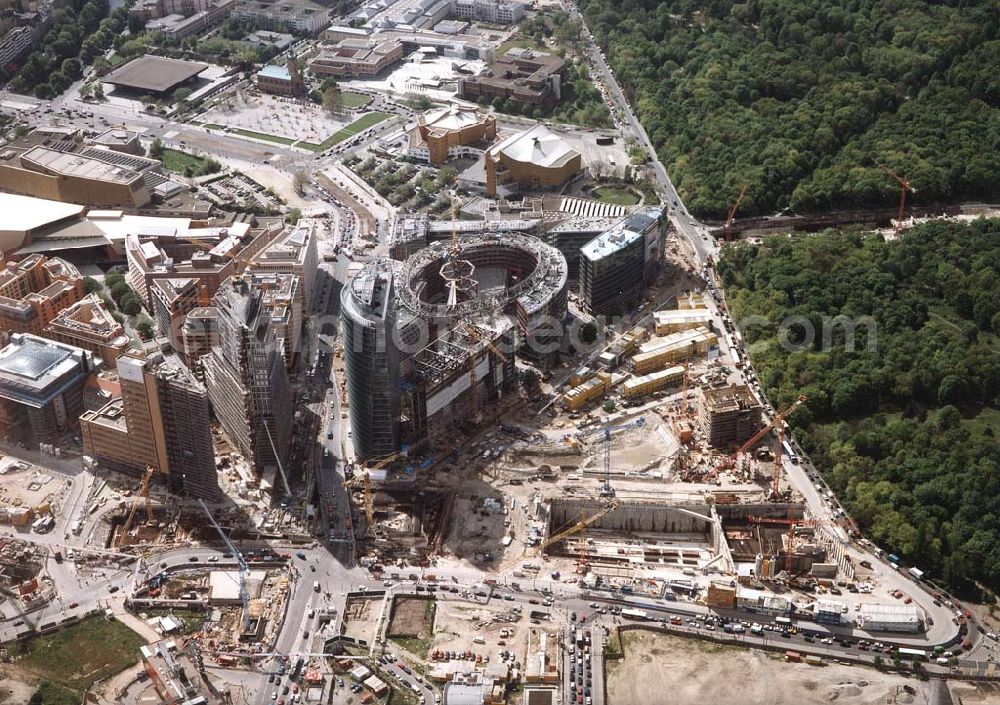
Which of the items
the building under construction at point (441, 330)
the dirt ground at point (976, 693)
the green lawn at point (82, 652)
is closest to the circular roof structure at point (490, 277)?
the building under construction at point (441, 330)

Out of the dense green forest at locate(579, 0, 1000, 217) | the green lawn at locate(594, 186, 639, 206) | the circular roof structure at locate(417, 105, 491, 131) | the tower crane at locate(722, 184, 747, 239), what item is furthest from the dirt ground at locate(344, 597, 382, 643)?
the circular roof structure at locate(417, 105, 491, 131)

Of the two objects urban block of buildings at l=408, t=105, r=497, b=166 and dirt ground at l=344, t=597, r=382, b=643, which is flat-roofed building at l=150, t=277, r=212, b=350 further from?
urban block of buildings at l=408, t=105, r=497, b=166

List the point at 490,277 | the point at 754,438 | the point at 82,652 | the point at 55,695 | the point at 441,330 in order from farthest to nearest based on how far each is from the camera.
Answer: the point at 490,277 → the point at 441,330 → the point at 754,438 → the point at 82,652 → the point at 55,695

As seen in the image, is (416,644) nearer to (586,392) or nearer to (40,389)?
(586,392)

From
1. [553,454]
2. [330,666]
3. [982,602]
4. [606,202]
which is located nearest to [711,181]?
[606,202]

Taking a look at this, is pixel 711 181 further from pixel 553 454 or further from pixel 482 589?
pixel 482 589

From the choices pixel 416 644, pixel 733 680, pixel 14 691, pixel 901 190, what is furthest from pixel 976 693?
pixel 901 190
